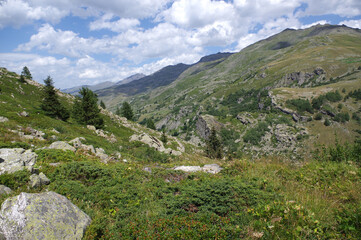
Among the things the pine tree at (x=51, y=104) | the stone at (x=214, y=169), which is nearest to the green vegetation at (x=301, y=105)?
the stone at (x=214, y=169)

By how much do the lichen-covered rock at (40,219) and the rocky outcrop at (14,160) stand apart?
12.3 feet

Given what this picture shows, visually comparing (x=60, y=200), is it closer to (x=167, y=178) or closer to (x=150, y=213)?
(x=150, y=213)

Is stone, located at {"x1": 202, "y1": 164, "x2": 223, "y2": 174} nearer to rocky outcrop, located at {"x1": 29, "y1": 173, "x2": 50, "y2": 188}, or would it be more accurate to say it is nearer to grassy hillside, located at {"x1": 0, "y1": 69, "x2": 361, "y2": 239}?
grassy hillside, located at {"x1": 0, "y1": 69, "x2": 361, "y2": 239}

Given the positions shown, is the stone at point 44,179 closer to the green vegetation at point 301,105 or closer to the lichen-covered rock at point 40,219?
the lichen-covered rock at point 40,219

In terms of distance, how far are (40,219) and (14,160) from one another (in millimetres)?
5988

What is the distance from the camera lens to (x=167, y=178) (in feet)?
30.0

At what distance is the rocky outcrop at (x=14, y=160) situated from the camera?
7.71m

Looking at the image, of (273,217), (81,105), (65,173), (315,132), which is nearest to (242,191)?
(273,217)

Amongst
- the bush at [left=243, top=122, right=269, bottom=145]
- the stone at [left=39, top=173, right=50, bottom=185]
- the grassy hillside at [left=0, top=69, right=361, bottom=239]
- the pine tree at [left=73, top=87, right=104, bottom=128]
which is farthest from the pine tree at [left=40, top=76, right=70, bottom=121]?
the bush at [left=243, top=122, right=269, bottom=145]

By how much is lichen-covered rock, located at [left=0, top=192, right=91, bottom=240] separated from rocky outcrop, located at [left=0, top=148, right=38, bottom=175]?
12.3 ft

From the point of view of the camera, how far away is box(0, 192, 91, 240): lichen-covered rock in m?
4.39

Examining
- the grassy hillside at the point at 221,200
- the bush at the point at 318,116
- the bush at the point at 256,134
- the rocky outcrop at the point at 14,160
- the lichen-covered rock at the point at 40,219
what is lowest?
the bush at the point at 256,134

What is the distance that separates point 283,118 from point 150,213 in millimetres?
197814

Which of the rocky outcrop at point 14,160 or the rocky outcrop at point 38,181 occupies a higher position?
the rocky outcrop at point 14,160
